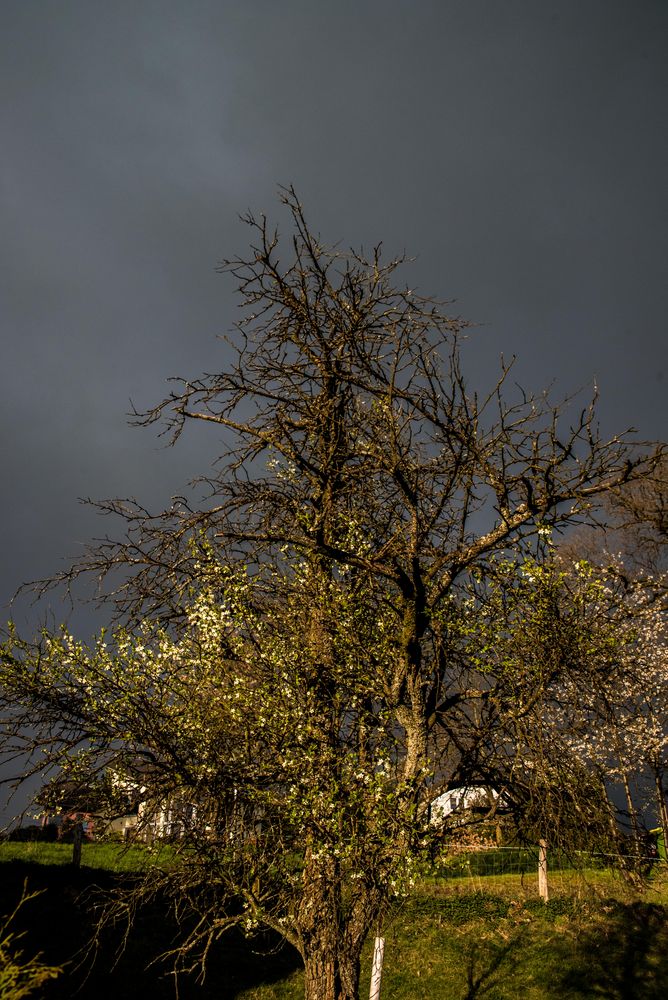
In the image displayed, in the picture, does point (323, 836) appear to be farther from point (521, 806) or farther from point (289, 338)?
point (289, 338)

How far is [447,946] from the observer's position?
1504 centimetres

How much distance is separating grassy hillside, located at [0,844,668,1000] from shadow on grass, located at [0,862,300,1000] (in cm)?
2

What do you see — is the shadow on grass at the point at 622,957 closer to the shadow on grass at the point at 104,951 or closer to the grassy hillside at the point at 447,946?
the grassy hillside at the point at 447,946

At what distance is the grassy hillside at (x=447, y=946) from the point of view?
42.0 feet

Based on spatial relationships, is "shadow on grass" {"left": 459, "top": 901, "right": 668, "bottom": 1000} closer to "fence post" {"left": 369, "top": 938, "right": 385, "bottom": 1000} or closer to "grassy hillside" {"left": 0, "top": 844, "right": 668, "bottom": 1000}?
"grassy hillside" {"left": 0, "top": 844, "right": 668, "bottom": 1000}

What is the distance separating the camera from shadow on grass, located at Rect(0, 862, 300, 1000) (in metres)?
12.3

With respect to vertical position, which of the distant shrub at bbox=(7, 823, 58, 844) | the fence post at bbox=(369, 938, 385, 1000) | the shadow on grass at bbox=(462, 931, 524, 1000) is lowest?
the shadow on grass at bbox=(462, 931, 524, 1000)

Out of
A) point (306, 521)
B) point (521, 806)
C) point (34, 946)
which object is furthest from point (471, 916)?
point (306, 521)

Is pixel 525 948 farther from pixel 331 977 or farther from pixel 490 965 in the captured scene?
pixel 331 977

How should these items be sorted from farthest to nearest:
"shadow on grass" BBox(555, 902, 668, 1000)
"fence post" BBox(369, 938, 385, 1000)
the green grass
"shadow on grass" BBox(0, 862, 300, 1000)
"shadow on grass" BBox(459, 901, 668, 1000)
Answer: the green grass
"shadow on grass" BBox(459, 901, 668, 1000)
"shadow on grass" BBox(555, 902, 668, 1000)
"shadow on grass" BBox(0, 862, 300, 1000)
"fence post" BBox(369, 938, 385, 1000)

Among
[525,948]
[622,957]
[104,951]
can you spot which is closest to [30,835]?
[104,951]

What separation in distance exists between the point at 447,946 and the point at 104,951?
7.21 m

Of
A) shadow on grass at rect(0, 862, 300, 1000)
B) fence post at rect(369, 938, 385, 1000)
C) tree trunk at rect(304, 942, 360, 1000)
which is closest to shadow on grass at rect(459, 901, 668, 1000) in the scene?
shadow on grass at rect(0, 862, 300, 1000)

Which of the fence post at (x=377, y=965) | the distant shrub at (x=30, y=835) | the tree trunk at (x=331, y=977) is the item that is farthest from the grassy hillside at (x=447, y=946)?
the tree trunk at (x=331, y=977)
